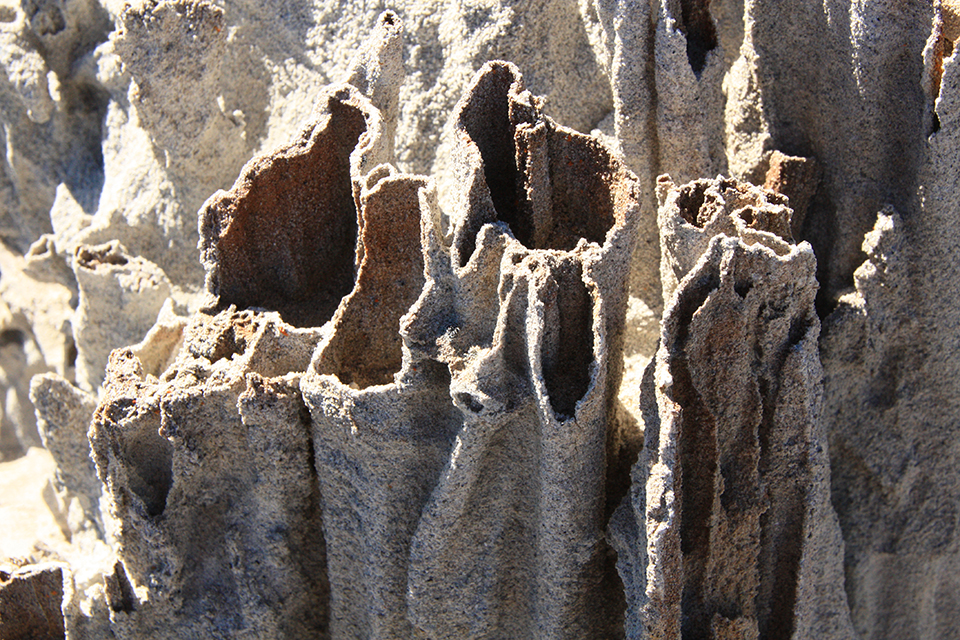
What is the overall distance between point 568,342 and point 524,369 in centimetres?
13

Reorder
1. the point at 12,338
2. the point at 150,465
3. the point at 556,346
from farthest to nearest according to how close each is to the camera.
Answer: the point at 12,338
the point at 150,465
the point at 556,346

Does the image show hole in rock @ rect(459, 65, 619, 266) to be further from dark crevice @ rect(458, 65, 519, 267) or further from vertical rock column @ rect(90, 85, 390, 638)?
vertical rock column @ rect(90, 85, 390, 638)

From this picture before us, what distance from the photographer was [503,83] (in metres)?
2.75

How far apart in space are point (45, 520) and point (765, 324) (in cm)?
380

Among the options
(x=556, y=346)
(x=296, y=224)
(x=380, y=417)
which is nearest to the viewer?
(x=556, y=346)

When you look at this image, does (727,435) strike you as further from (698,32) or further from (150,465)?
(150,465)

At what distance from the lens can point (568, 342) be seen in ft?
7.88

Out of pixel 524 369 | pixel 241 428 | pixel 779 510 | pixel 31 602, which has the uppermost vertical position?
pixel 524 369

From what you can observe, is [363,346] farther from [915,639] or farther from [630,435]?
[915,639]

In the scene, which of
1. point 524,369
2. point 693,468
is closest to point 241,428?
point 524,369

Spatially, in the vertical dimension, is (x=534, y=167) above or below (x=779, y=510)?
above

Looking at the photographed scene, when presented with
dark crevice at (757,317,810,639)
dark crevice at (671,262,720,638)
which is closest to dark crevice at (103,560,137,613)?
dark crevice at (671,262,720,638)

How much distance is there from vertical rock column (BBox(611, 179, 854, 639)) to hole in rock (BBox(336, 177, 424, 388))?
0.72m

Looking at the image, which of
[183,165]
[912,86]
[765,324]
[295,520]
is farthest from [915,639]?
[183,165]
